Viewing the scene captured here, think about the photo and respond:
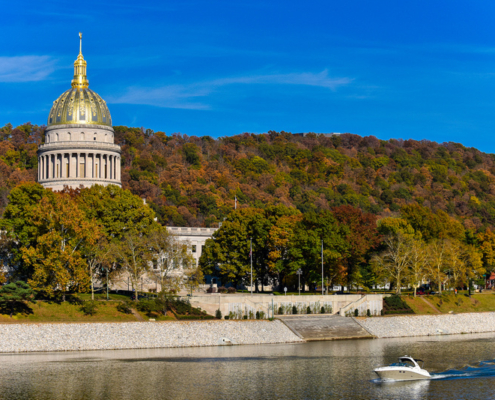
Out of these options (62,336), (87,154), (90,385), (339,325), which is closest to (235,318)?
(339,325)

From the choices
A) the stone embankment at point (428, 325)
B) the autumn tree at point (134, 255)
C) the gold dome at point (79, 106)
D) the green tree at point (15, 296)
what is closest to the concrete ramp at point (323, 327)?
the stone embankment at point (428, 325)

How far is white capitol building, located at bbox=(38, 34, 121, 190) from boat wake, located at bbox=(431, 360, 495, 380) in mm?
90062

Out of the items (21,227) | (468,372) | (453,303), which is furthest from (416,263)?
(21,227)

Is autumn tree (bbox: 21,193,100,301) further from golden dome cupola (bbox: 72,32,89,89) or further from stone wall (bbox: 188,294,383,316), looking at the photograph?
golden dome cupola (bbox: 72,32,89,89)

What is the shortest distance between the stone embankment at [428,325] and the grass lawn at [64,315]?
91.2 ft

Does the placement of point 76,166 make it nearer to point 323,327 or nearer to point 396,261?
point 396,261

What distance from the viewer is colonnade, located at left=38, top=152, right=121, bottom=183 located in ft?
465

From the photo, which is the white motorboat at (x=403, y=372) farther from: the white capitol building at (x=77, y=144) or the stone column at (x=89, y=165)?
the stone column at (x=89, y=165)

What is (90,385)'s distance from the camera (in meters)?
55.9

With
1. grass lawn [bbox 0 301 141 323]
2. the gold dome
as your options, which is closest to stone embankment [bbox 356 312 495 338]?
grass lawn [bbox 0 301 141 323]

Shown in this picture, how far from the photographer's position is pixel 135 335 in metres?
78.8

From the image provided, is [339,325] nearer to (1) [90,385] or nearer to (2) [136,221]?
(2) [136,221]

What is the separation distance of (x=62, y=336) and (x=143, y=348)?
25.9 ft

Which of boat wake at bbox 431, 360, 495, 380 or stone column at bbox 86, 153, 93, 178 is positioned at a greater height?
stone column at bbox 86, 153, 93, 178
